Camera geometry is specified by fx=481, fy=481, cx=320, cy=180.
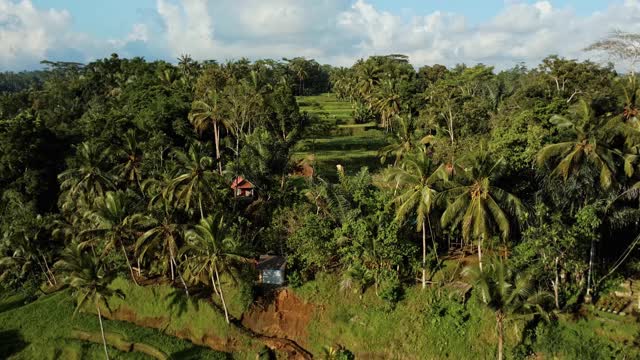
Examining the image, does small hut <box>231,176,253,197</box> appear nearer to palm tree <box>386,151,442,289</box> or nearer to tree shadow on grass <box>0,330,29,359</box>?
palm tree <box>386,151,442,289</box>

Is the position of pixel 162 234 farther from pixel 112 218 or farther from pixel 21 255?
pixel 21 255

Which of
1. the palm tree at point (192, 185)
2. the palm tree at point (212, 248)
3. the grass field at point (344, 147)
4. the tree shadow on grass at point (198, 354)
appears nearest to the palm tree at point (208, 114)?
the grass field at point (344, 147)

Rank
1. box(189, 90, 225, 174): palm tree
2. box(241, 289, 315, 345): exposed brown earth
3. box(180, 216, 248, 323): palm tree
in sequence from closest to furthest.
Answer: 1. box(180, 216, 248, 323): palm tree
2. box(241, 289, 315, 345): exposed brown earth
3. box(189, 90, 225, 174): palm tree

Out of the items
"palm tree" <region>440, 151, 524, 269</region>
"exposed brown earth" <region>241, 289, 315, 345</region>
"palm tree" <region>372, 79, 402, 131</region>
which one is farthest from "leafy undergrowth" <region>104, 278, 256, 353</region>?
"palm tree" <region>372, 79, 402, 131</region>

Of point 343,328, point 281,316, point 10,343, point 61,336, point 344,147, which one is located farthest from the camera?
point 344,147

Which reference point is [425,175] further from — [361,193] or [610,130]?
[610,130]

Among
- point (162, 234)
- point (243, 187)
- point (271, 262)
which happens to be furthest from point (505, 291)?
point (243, 187)
